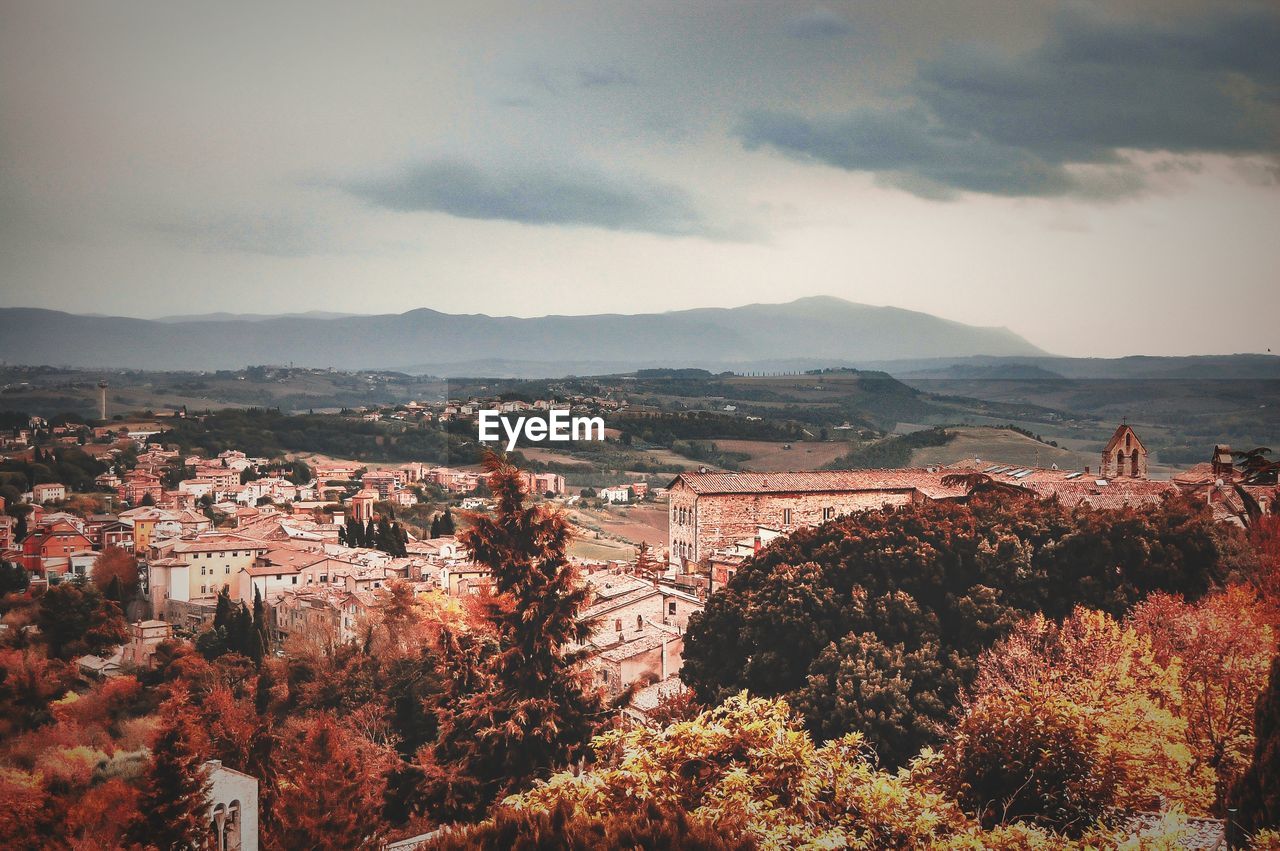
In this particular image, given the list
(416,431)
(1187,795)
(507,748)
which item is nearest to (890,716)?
(1187,795)

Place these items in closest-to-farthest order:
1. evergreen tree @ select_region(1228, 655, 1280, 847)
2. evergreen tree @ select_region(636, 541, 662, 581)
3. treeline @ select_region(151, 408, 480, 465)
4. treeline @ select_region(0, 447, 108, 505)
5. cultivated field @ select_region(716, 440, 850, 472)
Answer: evergreen tree @ select_region(1228, 655, 1280, 847) < treeline @ select_region(0, 447, 108, 505) < evergreen tree @ select_region(636, 541, 662, 581) < treeline @ select_region(151, 408, 480, 465) < cultivated field @ select_region(716, 440, 850, 472)

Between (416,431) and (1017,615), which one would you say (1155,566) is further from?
(416,431)

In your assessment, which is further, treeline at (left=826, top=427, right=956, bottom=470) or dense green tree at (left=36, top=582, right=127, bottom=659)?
treeline at (left=826, top=427, right=956, bottom=470)

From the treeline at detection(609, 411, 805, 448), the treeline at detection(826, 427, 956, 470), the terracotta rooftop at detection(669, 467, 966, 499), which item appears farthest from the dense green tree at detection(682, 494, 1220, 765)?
the treeline at detection(826, 427, 956, 470)

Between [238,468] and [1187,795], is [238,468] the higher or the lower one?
the higher one

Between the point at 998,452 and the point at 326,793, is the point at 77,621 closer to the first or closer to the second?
the point at 326,793

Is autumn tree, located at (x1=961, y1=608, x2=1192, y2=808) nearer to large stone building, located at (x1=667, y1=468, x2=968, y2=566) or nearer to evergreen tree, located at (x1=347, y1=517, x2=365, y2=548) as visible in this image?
large stone building, located at (x1=667, y1=468, x2=968, y2=566)

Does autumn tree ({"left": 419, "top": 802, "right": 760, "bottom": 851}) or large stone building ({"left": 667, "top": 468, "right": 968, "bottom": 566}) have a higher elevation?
large stone building ({"left": 667, "top": 468, "right": 968, "bottom": 566})
